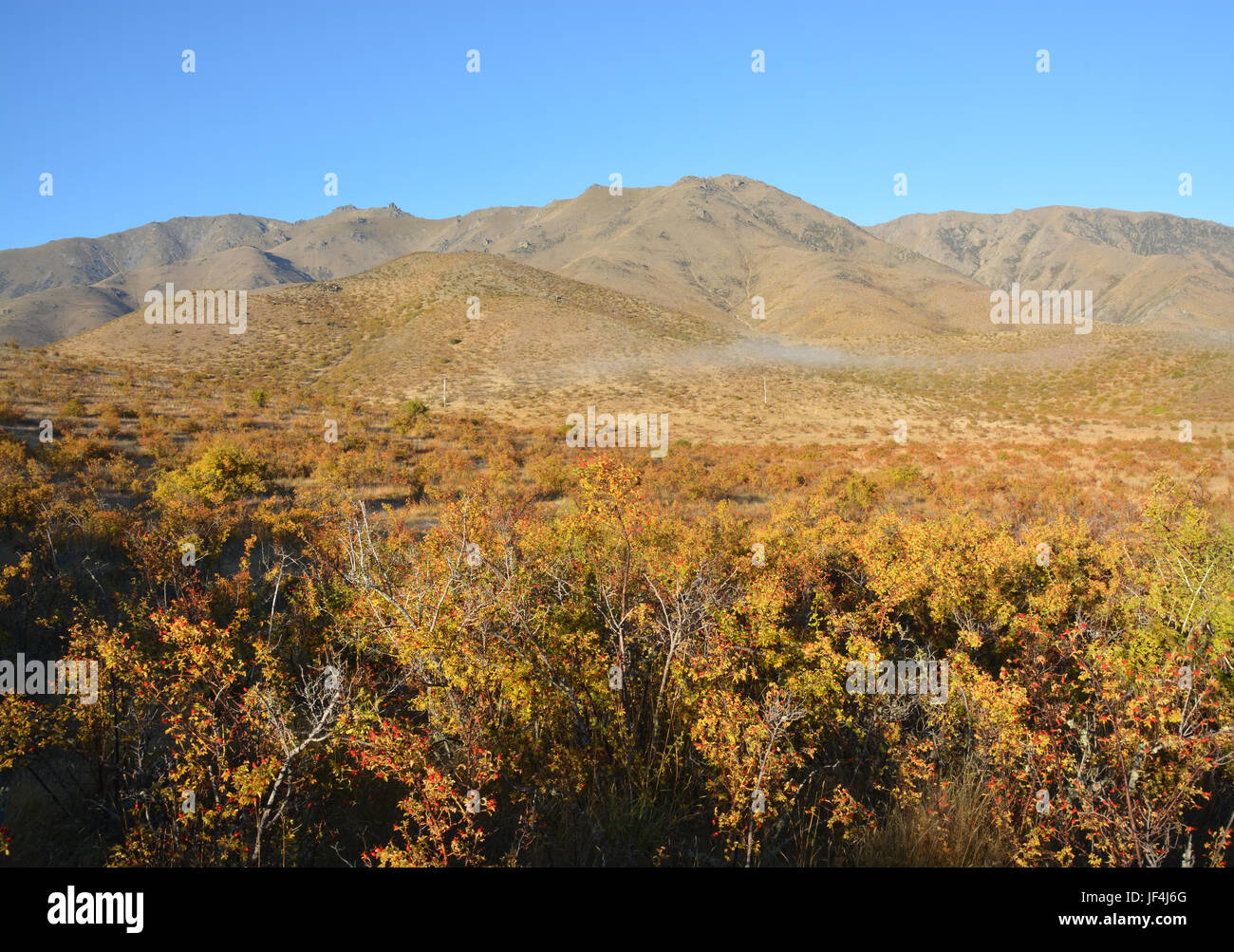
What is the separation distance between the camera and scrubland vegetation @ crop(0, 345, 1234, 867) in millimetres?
3928

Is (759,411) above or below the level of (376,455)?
above

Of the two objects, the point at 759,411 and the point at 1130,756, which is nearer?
the point at 1130,756

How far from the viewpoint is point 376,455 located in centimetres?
1898

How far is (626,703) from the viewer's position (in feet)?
16.6

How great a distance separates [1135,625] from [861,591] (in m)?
2.74

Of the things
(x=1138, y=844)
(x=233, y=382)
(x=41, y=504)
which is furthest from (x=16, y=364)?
(x=1138, y=844)

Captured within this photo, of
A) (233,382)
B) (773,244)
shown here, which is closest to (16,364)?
(233,382)

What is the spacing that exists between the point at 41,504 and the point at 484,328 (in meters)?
50.5

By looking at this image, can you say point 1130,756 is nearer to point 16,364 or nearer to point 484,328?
point 16,364

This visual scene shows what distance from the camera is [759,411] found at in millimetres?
39500

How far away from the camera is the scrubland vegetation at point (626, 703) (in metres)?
3.93

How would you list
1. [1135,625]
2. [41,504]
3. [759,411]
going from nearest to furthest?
[1135,625]
[41,504]
[759,411]
